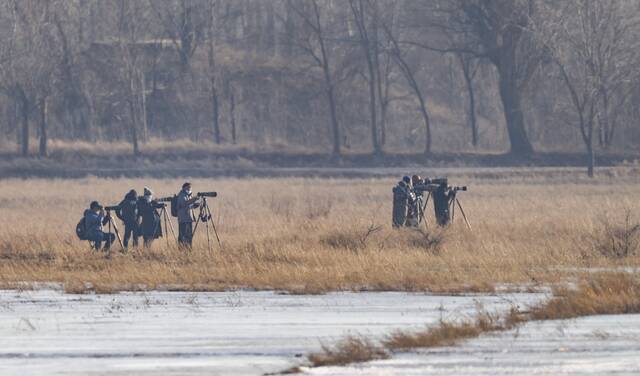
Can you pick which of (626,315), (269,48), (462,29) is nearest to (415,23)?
(462,29)

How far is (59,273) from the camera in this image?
22219 mm

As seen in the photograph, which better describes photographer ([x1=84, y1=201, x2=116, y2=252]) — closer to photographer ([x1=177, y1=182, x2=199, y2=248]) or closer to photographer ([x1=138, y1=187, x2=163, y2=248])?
photographer ([x1=138, y1=187, x2=163, y2=248])

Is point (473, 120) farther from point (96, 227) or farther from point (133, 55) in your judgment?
point (96, 227)

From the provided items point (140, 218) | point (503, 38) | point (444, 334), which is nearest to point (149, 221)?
point (140, 218)

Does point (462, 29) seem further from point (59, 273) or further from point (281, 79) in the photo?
point (59, 273)

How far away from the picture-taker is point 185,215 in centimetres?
2511

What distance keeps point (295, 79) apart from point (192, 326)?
60.5m

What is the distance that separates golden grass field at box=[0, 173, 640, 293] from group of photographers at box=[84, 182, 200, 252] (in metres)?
0.37

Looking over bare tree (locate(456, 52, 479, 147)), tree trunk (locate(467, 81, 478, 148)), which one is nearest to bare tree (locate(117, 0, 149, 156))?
bare tree (locate(456, 52, 479, 147))

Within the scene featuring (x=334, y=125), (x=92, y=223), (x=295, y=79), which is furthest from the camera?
(x=295, y=79)

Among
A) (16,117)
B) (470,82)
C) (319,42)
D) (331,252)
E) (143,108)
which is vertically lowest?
(331,252)

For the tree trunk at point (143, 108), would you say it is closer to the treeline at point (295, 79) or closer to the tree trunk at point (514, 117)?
the treeline at point (295, 79)

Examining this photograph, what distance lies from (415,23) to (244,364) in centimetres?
5049

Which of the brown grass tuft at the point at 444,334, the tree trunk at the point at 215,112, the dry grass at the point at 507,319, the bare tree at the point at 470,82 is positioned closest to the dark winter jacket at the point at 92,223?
the dry grass at the point at 507,319
